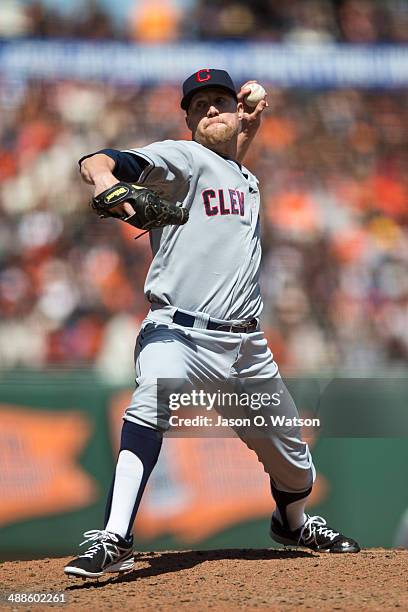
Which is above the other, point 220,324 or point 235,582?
point 220,324

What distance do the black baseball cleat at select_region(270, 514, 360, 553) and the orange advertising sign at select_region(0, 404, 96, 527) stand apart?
112 cm

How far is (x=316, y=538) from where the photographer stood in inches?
155

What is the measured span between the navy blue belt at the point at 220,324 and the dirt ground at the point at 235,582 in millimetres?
897

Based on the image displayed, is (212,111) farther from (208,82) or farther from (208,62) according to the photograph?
(208,62)

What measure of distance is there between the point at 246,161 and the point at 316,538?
4.46 meters

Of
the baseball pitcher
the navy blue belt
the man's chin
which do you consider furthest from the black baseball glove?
the man's chin

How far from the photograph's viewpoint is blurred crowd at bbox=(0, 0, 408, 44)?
26.8ft

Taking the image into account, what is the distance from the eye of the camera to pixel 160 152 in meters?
3.31

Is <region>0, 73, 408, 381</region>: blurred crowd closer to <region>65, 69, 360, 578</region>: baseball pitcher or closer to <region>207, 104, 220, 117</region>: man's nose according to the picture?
<region>65, 69, 360, 578</region>: baseball pitcher

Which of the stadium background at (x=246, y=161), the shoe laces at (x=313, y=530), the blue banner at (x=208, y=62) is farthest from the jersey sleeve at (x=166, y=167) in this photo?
the blue banner at (x=208, y=62)

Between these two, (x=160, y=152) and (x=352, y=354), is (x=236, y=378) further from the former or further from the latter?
(x=352, y=354)

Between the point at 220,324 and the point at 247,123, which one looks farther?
the point at 247,123

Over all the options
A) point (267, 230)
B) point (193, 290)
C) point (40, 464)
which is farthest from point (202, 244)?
point (267, 230)

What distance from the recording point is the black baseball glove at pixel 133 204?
9.40 feet
